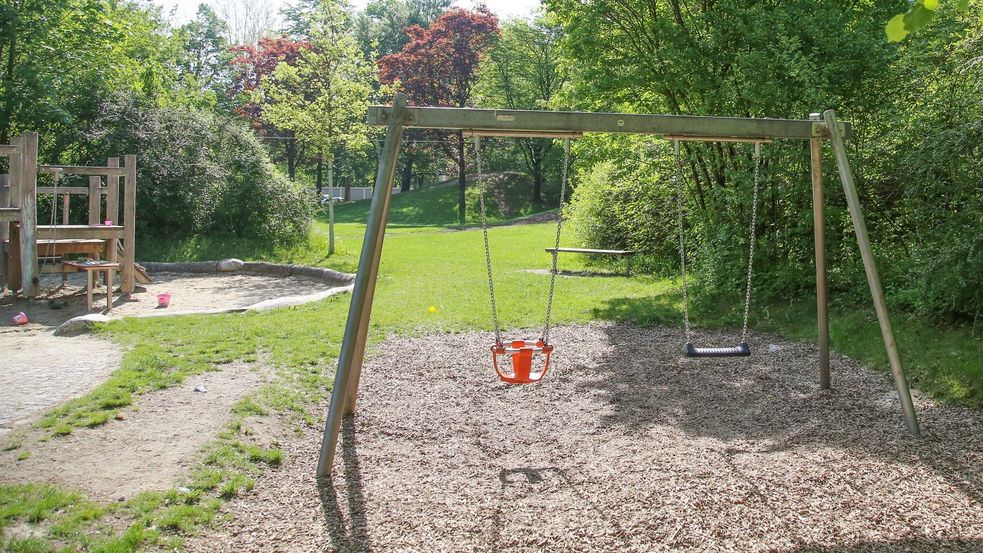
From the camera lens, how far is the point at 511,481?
176 inches

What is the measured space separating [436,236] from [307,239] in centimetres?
728

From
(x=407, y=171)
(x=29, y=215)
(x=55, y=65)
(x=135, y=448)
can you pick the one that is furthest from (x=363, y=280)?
(x=407, y=171)

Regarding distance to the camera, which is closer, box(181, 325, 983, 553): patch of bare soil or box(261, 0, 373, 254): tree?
box(181, 325, 983, 553): patch of bare soil

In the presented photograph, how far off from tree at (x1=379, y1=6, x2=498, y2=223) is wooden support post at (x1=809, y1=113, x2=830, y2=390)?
33513mm

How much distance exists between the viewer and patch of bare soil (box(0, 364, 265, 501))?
4145 millimetres

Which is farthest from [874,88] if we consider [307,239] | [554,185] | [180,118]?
[554,185]

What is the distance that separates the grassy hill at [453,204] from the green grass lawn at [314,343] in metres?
18.5

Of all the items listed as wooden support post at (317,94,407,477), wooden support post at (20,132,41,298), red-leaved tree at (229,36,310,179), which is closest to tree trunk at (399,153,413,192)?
red-leaved tree at (229,36,310,179)

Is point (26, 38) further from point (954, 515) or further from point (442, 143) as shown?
point (442, 143)

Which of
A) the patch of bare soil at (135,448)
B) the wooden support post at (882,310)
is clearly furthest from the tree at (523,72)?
the patch of bare soil at (135,448)

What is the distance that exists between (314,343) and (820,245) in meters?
4.90

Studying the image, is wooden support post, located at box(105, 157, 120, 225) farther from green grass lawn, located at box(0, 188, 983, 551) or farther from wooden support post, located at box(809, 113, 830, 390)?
wooden support post, located at box(809, 113, 830, 390)

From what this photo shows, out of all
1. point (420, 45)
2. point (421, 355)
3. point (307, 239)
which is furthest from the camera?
point (420, 45)

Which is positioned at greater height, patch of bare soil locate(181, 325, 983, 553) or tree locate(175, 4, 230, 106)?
tree locate(175, 4, 230, 106)
